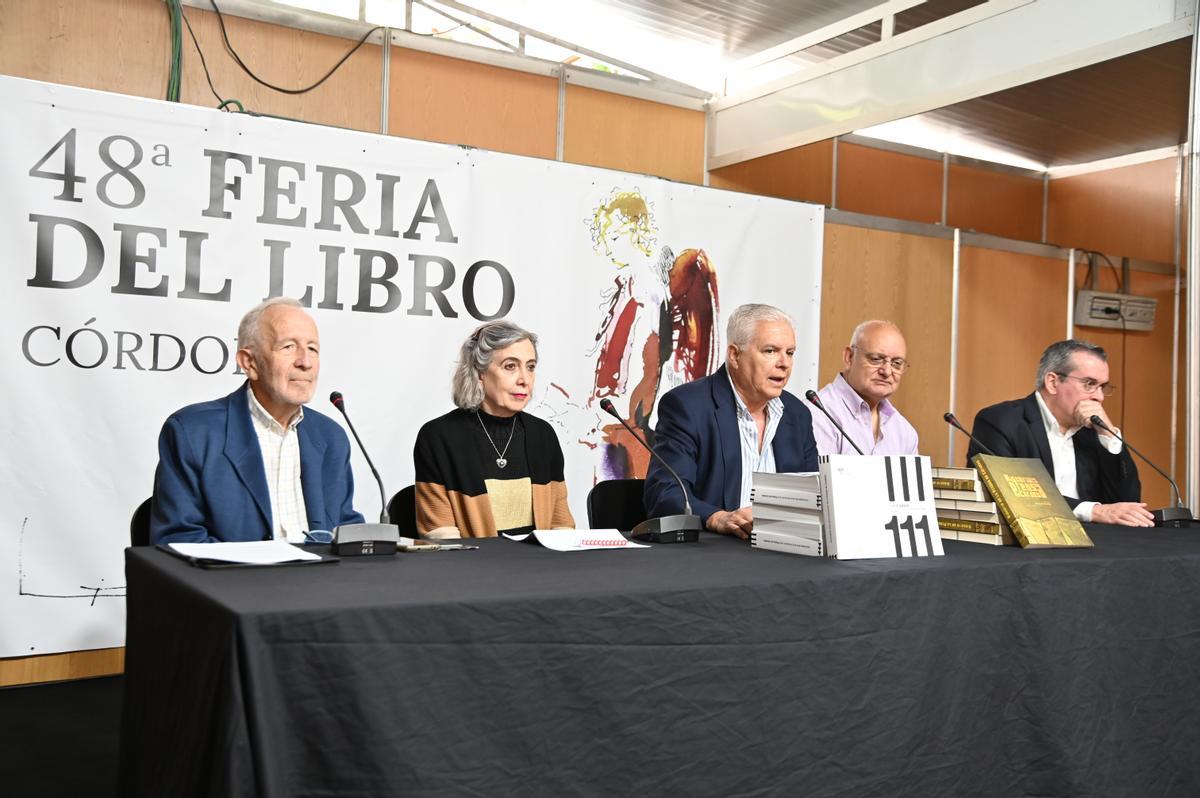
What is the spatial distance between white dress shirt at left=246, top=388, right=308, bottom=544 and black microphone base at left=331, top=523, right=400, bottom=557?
1.82ft

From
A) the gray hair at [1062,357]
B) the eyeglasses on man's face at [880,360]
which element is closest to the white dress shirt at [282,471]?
the eyeglasses on man's face at [880,360]

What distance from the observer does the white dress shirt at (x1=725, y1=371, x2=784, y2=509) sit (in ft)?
8.98

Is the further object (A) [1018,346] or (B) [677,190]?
(A) [1018,346]

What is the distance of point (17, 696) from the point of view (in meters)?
3.13

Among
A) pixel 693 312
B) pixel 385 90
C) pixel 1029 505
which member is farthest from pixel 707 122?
pixel 1029 505

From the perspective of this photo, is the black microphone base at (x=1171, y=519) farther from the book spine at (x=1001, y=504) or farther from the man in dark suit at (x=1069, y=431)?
the book spine at (x=1001, y=504)

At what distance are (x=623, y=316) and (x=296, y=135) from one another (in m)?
1.46

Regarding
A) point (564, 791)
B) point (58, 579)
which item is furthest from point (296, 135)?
point (564, 791)

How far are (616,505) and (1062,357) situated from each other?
1486mm

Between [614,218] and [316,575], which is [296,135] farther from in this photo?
[316,575]

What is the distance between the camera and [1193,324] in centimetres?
327

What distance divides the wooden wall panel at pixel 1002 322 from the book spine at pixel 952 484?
3.45m

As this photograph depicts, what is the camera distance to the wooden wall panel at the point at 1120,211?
6.11 m

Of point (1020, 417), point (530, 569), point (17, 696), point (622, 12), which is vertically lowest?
point (17, 696)
